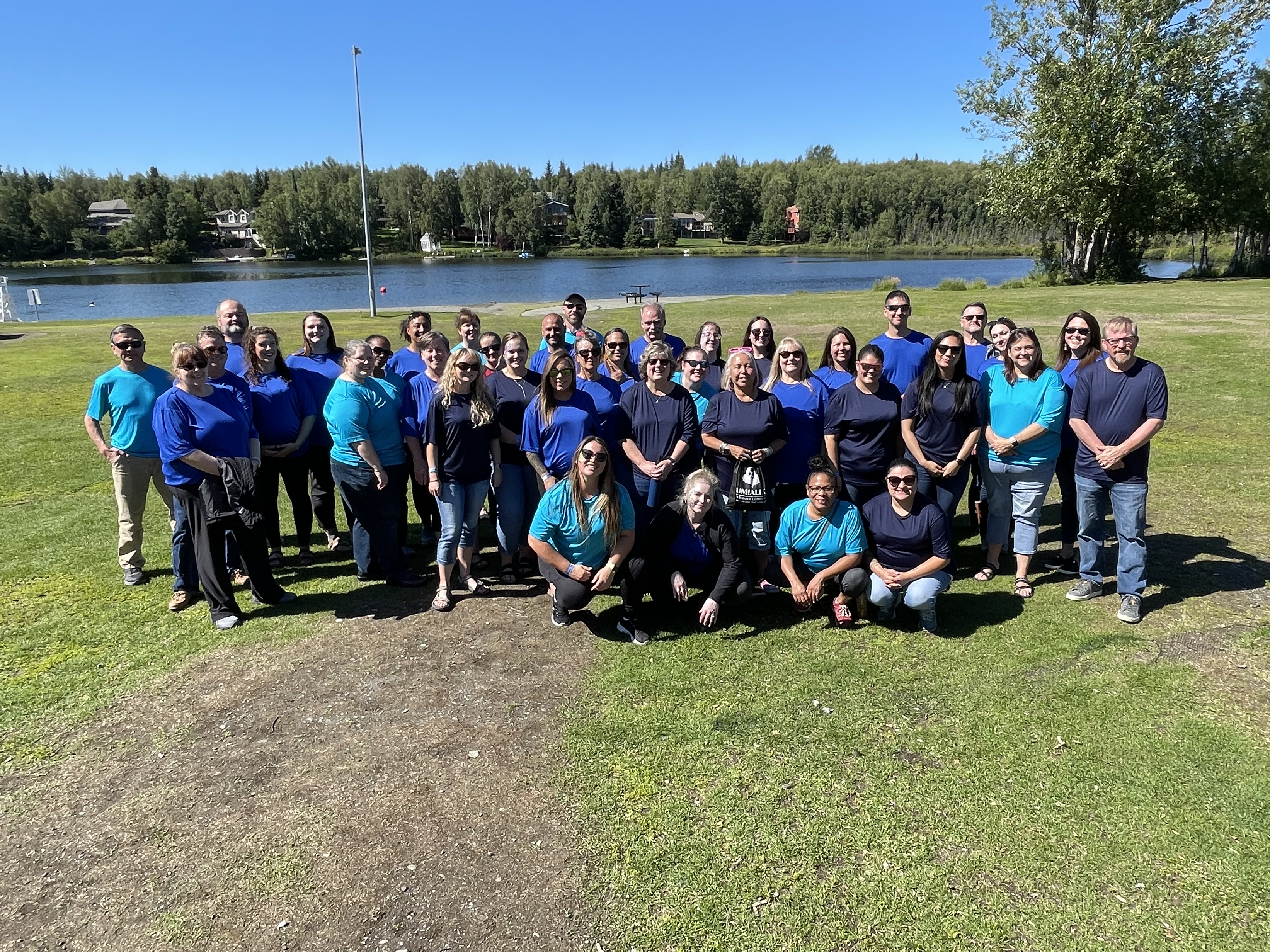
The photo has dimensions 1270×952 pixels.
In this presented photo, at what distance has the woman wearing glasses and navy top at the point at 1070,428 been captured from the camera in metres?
5.52

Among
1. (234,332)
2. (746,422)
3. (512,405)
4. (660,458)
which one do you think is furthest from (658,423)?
(234,332)

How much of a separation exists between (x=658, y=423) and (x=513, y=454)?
117cm

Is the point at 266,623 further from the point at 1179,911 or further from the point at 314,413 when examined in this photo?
the point at 1179,911

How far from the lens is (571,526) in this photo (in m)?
4.91

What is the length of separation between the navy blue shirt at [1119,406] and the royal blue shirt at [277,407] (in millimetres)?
5907

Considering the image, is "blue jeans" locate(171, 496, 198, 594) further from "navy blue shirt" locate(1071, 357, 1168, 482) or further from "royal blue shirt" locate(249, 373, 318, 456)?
"navy blue shirt" locate(1071, 357, 1168, 482)

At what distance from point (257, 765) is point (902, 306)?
5.63 meters

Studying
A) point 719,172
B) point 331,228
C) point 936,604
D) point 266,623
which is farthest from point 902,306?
point 719,172

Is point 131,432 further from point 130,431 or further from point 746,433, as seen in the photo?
point 746,433

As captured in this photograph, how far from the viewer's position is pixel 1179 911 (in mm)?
2830

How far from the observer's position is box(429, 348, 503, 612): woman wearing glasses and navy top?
527 cm

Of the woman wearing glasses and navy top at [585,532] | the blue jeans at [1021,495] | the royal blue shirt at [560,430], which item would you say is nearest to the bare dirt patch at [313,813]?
the woman wearing glasses and navy top at [585,532]

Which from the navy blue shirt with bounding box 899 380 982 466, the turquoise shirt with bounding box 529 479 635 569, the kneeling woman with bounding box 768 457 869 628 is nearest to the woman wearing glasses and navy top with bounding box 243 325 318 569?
the turquoise shirt with bounding box 529 479 635 569

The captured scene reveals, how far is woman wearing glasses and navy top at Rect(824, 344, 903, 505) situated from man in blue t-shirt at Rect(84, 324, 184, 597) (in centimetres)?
502
